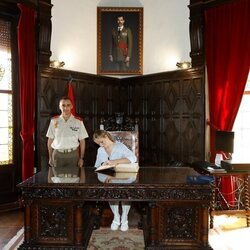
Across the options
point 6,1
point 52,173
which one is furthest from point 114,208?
point 6,1

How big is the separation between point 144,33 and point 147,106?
140 centimetres

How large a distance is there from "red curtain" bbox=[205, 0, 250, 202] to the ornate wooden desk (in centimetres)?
206

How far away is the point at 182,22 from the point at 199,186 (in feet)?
11.8

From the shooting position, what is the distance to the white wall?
5770 millimetres

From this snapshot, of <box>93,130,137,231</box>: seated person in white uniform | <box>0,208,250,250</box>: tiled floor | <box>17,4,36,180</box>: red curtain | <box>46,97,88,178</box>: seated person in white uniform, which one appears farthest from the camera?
<box>17,4,36,180</box>: red curtain

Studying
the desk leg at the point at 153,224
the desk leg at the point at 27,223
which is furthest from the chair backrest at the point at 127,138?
the desk leg at the point at 27,223

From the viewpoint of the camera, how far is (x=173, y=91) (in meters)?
5.69

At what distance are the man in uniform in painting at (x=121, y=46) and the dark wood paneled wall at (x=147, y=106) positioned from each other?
391 millimetres

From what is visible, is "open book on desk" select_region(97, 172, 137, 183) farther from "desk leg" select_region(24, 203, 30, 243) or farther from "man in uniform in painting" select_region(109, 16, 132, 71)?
"man in uniform in painting" select_region(109, 16, 132, 71)

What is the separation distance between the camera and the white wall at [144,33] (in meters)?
5.77

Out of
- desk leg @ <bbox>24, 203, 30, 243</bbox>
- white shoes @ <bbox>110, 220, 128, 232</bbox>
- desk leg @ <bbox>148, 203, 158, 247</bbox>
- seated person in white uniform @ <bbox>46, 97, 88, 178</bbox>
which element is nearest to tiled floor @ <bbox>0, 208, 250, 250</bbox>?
white shoes @ <bbox>110, 220, 128, 232</bbox>

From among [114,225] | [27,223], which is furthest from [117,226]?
[27,223]

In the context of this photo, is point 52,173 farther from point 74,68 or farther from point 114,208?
point 74,68

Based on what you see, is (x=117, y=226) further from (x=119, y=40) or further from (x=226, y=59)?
(x=119, y=40)
